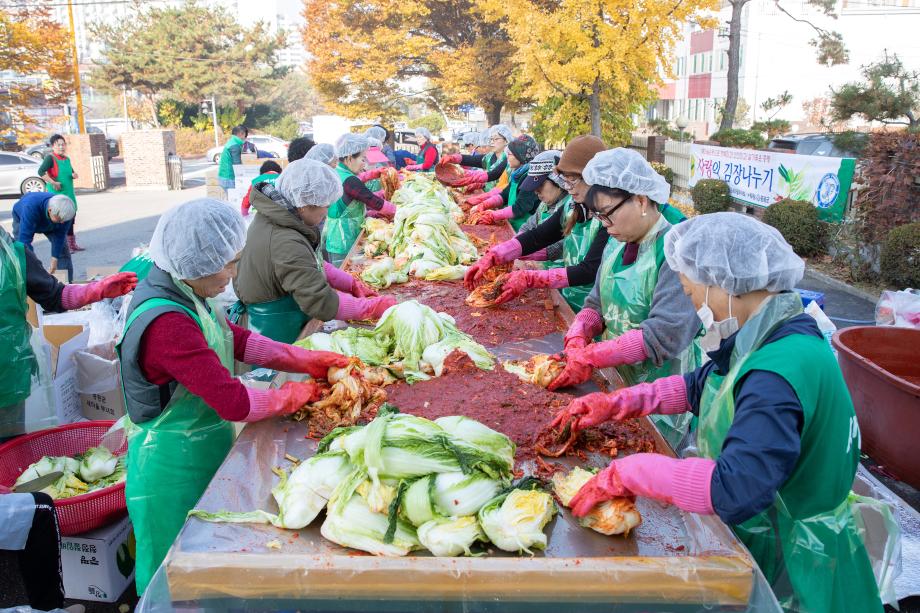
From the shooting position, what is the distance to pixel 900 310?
602cm

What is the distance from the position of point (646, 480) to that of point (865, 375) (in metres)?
3.34

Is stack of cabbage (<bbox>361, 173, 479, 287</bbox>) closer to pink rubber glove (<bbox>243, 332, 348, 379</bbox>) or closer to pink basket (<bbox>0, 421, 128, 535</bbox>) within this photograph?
pink rubber glove (<bbox>243, 332, 348, 379</bbox>)

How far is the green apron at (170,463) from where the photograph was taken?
2746 millimetres

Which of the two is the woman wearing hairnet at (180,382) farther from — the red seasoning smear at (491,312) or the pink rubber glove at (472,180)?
the pink rubber glove at (472,180)

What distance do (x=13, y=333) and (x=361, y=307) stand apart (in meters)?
1.95

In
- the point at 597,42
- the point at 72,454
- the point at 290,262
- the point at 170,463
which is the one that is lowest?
the point at 72,454

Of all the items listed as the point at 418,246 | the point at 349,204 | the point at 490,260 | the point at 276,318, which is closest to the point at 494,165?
the point at 349,204

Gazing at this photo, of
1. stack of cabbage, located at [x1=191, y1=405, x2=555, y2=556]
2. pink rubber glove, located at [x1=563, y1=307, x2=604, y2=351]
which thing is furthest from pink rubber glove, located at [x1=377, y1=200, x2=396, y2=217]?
stack of cabbage, located at [x1=191, y1=405, x2=555, y2=556]

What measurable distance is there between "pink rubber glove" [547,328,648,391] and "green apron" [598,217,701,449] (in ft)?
0.80

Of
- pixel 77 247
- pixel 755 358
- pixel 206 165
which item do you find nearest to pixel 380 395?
pixel 755 358

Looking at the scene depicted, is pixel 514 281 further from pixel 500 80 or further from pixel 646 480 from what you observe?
pixel 500 80

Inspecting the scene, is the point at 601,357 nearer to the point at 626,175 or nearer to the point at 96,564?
the point at 626,175

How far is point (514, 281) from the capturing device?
15.0 ft

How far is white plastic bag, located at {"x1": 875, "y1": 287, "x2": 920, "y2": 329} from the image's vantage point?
5873 mm
